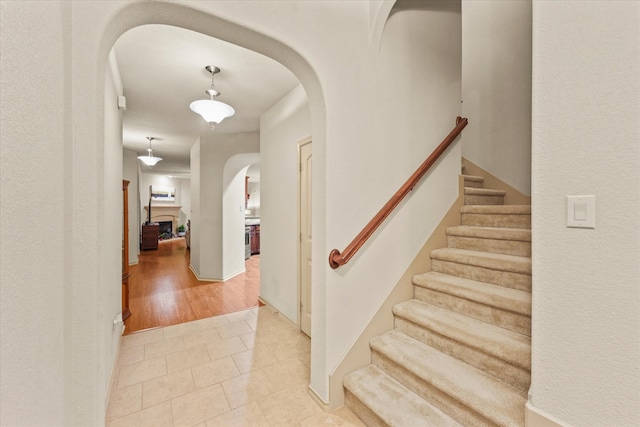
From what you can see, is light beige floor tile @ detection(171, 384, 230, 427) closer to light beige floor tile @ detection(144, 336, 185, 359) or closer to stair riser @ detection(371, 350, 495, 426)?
light beige floor tile @ detection(144, 336, 185, 359)

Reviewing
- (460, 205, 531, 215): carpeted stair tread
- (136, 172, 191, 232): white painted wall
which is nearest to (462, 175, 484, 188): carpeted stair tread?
(460, 205, 531, 215): carpeted stair tread

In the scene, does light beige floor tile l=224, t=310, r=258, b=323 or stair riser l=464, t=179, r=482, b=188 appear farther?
light beige floor tile l=224, t=310, r=258, b=323

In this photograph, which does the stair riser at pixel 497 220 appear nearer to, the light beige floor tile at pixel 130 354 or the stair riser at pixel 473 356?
the stair riser at pixel 473 356

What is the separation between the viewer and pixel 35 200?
83cm

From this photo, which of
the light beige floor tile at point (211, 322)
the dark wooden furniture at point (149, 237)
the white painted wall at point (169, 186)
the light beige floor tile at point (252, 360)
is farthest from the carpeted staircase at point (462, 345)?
the white painted wall at point (169, 186)

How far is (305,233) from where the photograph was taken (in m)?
3.12

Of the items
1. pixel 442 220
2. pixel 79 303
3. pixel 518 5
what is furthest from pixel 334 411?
pixel 518 5

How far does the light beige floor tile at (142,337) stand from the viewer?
2.78m

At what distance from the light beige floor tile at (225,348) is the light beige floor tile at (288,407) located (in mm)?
A: 779
